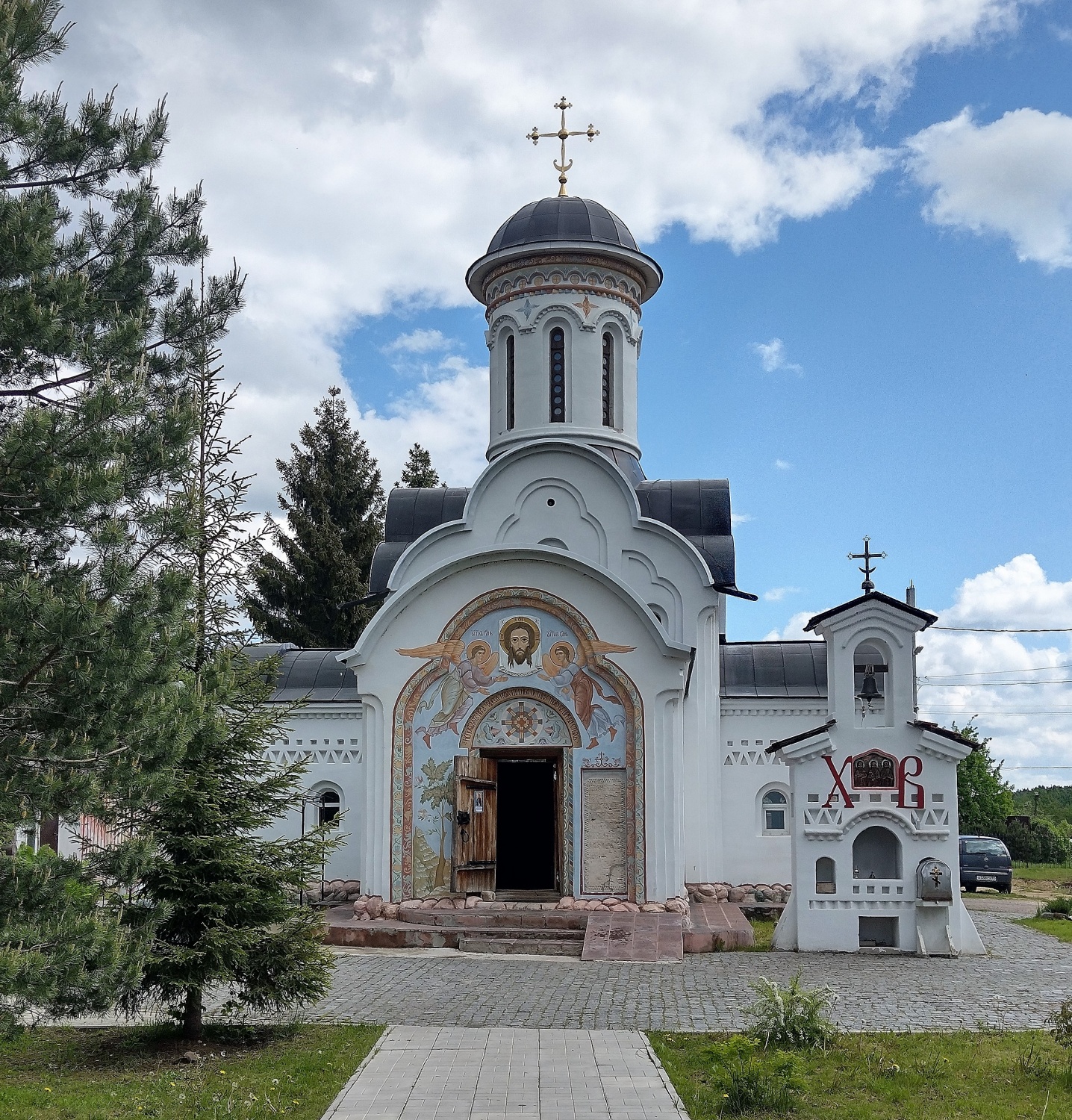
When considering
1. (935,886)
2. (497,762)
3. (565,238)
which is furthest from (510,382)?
(935,886)

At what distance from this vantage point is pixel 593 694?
1495cm

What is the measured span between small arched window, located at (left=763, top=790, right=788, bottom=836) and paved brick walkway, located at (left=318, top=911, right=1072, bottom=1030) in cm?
398

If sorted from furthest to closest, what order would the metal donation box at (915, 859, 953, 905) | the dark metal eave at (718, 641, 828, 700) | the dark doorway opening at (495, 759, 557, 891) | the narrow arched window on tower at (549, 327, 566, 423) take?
the narrow arched window on tower at (549, 327, 566, 423) → the dark doorway opening at (495, 759, 557, 891) → the dark metal eave at (718, 641, 828, 700) → the metal donation box at (915, 859, 953, 905)

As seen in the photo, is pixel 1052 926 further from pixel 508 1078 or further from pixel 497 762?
pixel 508 1078

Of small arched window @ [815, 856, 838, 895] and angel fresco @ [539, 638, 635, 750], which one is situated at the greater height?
angel fresco @ [539, 638, 635, 750]

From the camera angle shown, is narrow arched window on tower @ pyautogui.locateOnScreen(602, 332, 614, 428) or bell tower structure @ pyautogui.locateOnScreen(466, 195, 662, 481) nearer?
bell tower structure @ pyautogui.locateOnScreen(466, 195, 662, 481)

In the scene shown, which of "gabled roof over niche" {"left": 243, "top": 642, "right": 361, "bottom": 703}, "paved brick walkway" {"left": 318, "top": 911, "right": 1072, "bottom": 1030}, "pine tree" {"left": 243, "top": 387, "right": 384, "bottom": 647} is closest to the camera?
"paved brick walkway" {"left": 318, "top": 911, "right": 1072, "bottom": 1030}

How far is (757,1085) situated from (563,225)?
14879 millimetres

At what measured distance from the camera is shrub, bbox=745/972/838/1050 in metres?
8.03

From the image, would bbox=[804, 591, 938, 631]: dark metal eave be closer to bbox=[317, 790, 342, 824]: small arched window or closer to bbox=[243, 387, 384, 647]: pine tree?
bbox=[317, 790, 342, 824]: small arched window

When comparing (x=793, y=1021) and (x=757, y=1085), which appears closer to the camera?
(x=757, y=1085)

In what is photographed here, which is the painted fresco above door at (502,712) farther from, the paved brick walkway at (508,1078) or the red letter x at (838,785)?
the paved brick walkway at (508,1078)

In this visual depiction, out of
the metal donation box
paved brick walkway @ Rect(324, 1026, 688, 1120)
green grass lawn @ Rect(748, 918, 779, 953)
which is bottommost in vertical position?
green grass lawn @ Rect(748, 918, 779, 953)

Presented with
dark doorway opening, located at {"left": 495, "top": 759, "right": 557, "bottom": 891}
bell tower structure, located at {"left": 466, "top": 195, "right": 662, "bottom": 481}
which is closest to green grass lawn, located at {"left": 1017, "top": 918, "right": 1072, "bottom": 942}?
dark doorway opening, located at {"left": 495, "top": 759, "right": 557, "bottom": 891}
